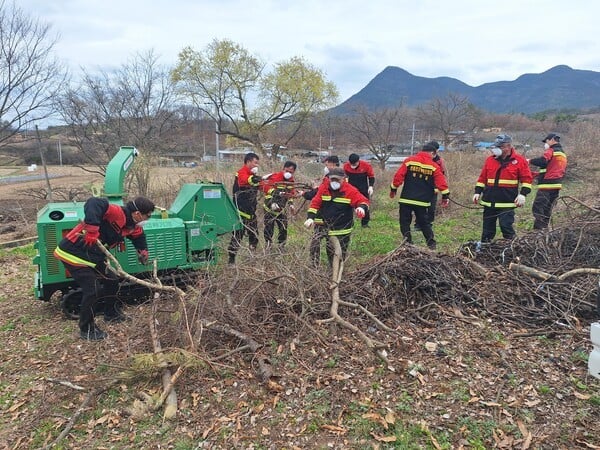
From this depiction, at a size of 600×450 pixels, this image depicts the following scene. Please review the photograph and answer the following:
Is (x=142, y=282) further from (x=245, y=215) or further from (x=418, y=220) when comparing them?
(x=418, y=220)

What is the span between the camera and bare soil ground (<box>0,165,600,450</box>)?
272cm

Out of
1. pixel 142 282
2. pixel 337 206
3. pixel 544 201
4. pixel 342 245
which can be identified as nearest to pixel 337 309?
pixel 342 245

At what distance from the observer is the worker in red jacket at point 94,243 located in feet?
13.5

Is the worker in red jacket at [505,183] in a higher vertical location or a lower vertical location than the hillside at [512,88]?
lower

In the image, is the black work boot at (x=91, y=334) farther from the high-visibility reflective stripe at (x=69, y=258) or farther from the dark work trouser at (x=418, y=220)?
the dark work trouser at (x=418, y=220)

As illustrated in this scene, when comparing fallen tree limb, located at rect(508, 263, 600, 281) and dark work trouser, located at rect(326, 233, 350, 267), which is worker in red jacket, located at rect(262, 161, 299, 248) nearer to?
dark work trouser, located at rect(326, 233, 350, 267)

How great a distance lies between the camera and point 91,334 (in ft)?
14.1

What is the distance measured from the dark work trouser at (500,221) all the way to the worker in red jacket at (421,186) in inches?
24.9

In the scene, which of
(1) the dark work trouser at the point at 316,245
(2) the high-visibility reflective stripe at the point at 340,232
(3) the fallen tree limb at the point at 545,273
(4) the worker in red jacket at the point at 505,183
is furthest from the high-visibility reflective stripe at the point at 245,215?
(3) the fallen tree limb at the point at 545,273

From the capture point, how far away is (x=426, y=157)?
609cm

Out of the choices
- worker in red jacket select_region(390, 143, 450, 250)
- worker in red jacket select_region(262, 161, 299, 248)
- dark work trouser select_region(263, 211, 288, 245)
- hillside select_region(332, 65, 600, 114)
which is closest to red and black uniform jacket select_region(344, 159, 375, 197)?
worker in red jacket select_region(390, 143, 450, 250)

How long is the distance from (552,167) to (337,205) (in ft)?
13.6

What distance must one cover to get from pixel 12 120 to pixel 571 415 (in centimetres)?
1698

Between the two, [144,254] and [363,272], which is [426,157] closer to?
[363,272]
